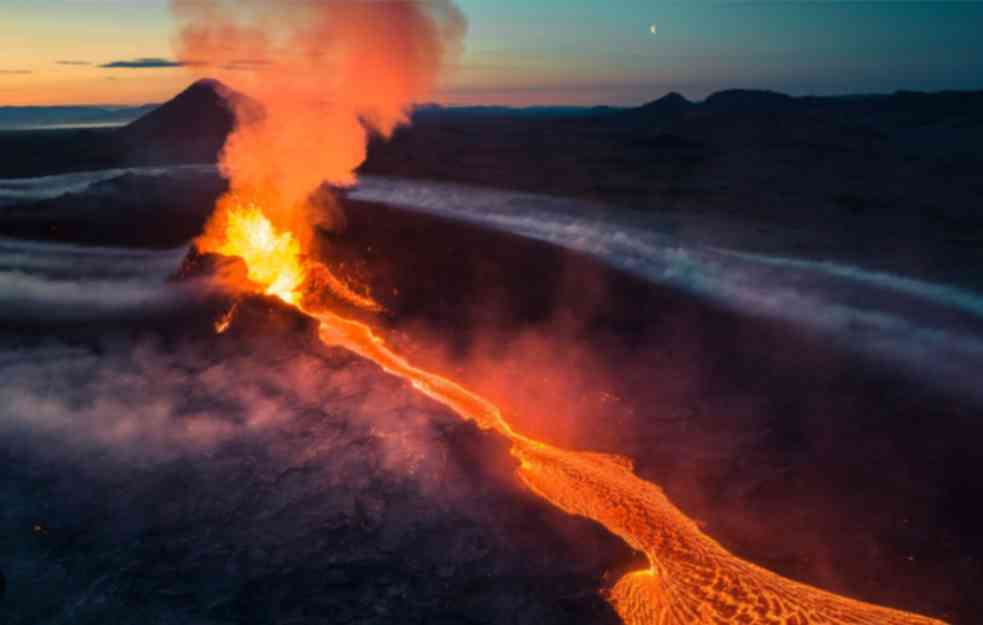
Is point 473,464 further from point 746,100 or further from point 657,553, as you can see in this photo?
point 746,100

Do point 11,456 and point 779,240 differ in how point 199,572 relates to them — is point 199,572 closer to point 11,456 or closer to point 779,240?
point 11,456

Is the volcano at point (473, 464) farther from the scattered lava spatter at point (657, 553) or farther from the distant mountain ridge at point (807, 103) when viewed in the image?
the distant mountain ridge at point (807, 103)

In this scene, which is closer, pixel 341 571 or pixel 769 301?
pixel 341 571

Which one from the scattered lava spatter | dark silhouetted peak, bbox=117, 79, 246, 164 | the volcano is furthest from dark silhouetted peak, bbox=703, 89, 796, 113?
→ the scattered lava spatter

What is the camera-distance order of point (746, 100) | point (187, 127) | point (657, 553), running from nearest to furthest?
point (657, 553) < point (187, 127) < point (746, 100)

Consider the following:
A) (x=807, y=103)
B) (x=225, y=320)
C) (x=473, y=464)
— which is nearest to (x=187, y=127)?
(x=225, y=320)

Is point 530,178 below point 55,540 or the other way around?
the other way around

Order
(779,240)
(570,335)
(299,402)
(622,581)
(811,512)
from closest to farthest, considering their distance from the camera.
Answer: (622,581) < (811,512) < (299,402) < (570,335) < (779,240)

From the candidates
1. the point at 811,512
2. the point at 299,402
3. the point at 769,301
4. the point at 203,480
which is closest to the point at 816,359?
the point at 769,301
